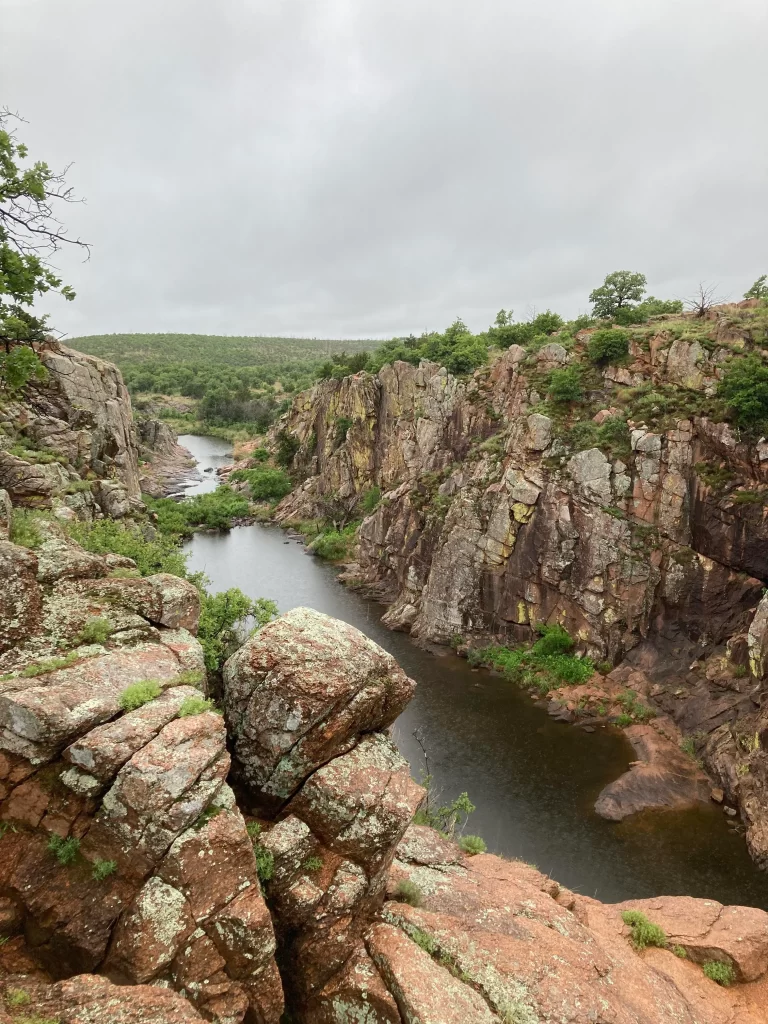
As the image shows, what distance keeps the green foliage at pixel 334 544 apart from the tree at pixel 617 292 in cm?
3141

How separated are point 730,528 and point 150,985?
31476mm

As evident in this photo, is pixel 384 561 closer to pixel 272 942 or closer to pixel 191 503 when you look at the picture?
pixel 191 503

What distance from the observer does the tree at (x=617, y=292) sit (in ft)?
159

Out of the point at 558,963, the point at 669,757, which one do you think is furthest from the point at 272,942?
the point at 669,757

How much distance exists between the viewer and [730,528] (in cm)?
A: 2989

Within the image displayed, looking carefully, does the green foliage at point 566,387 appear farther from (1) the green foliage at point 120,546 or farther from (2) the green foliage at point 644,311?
(1) the green foliage at point 120,546

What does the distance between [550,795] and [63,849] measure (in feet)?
72.2

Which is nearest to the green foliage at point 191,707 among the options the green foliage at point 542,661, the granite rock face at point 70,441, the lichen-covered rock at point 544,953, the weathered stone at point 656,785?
the lichen-covered rock at point 544,953

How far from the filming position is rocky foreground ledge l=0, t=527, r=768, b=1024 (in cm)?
768

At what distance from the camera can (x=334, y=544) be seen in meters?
57.8

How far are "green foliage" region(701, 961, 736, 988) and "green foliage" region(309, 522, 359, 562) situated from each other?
4507cm

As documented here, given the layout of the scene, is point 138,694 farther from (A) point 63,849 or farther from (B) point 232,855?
(B) point 232,855

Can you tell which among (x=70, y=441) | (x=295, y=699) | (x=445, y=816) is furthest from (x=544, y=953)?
(x=70, y=441)

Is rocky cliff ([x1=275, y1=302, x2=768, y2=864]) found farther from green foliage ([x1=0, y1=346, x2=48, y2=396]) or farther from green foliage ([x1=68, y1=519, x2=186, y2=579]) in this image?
green foliage ([x1=0, y1=346, x2=48, y2=396])
